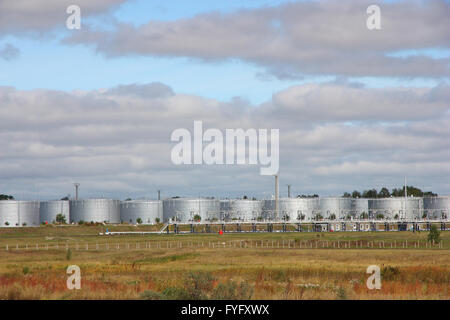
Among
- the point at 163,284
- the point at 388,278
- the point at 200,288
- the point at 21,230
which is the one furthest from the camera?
the point at 21,230

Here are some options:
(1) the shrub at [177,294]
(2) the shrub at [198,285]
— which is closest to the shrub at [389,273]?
(2) the shrub at [198,285]

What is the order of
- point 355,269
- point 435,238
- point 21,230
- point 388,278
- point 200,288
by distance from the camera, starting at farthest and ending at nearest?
point 21,230
point 435,238
point 355,269
point 388,278
point 200,288

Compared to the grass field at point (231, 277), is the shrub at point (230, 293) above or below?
above

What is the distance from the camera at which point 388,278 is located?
165ft

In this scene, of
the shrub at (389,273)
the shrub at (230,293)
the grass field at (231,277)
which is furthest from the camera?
the shrub at (389,273)

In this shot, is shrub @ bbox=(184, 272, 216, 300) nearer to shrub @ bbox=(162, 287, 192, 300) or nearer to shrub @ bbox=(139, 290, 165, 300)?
shrub @ bbox=(162, 287, 192, 300)

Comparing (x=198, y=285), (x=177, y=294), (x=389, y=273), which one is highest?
(x=198, y=285)

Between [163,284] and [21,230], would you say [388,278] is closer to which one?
[163,284]

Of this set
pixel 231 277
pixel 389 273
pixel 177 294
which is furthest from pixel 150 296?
pixel 389 273

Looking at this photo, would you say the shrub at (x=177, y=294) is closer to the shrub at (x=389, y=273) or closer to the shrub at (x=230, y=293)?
the shrub at (x=230, y=293)

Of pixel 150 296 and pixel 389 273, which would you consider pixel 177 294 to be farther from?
pixel 389 273
